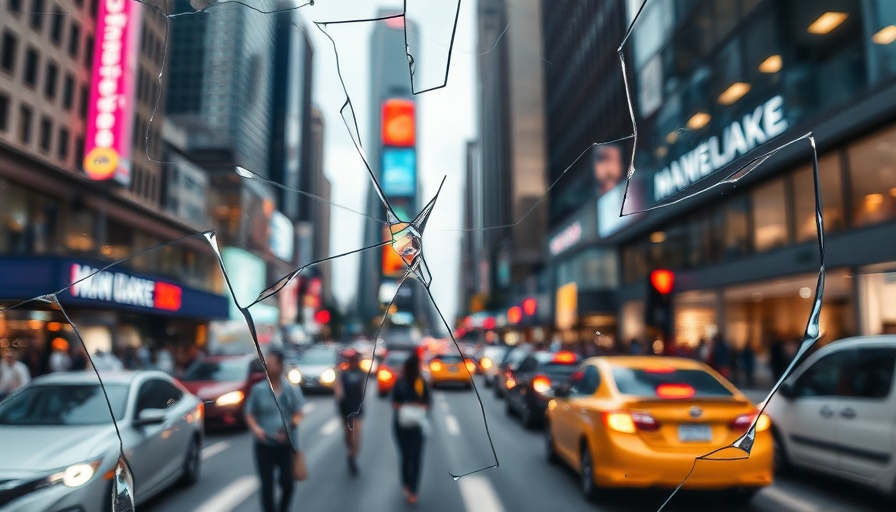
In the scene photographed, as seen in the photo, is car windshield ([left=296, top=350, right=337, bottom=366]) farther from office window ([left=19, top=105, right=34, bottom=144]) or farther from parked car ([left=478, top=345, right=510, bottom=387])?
office window ([left=19, top=105, right=34, bottom=144])

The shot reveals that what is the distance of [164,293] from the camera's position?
376cm

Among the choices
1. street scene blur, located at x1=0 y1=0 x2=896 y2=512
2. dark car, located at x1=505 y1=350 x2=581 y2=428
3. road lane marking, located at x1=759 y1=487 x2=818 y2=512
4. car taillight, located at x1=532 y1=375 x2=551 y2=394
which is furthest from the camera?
car taillight, located at x1=532 y1=375 x2=551 y2=394

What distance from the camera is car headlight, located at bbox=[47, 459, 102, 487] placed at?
3.38 meters

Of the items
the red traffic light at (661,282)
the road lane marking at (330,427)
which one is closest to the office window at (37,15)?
the red traffic light at (661,282)

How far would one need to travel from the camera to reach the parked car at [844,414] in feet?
14.6

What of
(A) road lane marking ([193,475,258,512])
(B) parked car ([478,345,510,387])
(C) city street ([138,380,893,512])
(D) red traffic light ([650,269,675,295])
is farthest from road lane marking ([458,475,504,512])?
(D) red traffic light ([650,269,675,295])

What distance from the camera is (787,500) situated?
17.4 feet

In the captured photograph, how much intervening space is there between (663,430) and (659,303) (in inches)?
52.2

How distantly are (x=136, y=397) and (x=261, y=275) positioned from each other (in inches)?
131

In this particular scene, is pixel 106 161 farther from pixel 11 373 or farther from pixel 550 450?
pixel 550 450

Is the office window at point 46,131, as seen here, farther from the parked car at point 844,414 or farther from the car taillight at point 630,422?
the parked car at point 844,414

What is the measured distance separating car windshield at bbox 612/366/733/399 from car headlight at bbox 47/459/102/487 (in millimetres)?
3880

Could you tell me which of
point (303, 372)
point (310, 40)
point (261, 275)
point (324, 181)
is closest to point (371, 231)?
point (324, 181)

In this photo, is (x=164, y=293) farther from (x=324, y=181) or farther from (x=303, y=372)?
(x=324, y=181)
